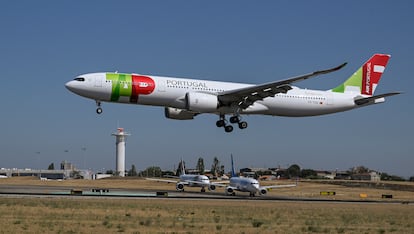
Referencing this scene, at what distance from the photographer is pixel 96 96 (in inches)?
2039

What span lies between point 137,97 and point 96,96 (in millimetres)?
3305

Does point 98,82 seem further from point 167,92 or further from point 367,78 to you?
point 367,78

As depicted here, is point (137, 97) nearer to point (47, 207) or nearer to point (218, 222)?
point (47, 207)

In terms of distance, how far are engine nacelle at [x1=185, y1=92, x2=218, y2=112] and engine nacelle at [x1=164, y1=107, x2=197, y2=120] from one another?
359 centimetres

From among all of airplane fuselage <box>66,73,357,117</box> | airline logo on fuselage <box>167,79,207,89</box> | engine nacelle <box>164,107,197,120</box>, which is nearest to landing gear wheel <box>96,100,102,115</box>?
airplane fuselage <box>66,73,357,117</box>

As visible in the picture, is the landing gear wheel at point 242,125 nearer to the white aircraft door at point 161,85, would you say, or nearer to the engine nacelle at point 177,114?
the engine nacelle at point 177,114

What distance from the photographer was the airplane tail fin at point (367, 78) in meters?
63.9

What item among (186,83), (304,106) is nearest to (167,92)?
(186,83)

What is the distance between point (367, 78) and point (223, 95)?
18253 millimetres

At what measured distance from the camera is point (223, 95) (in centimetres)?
5494

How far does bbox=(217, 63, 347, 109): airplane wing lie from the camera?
53.7 meters

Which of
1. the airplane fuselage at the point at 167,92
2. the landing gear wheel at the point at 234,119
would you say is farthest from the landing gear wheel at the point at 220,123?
the airplane fuselage at the point at 167,92

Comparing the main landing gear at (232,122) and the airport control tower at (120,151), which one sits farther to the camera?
the airport control tower at (120,151)

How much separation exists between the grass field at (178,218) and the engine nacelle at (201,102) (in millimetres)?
8178
